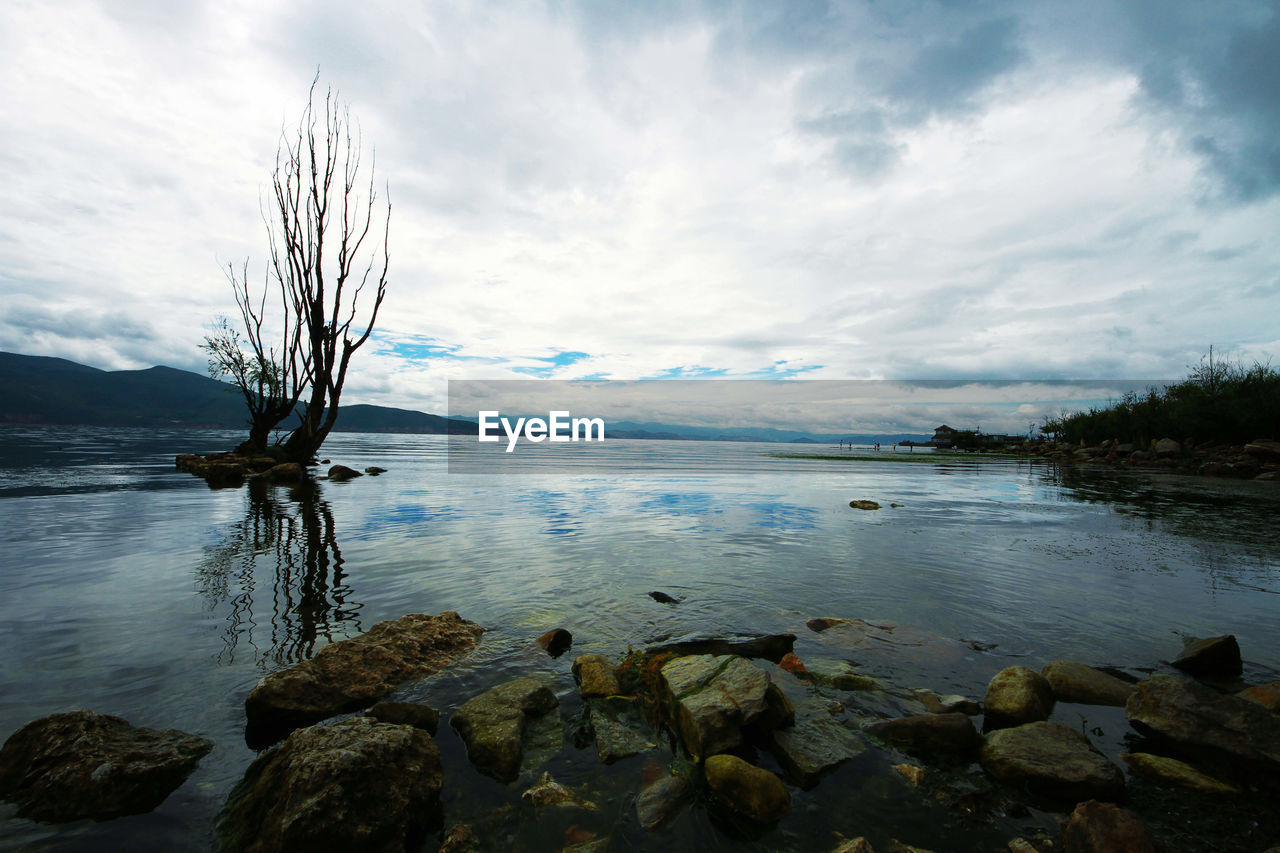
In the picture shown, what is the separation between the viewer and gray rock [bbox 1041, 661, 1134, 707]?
520 cm

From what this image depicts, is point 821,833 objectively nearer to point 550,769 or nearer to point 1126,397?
point 550,769

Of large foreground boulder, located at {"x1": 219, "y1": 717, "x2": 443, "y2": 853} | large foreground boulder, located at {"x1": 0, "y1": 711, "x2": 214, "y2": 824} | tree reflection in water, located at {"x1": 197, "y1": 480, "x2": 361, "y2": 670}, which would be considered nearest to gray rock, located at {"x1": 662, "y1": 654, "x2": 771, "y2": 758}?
large foreground boulder, located at {"x1": 219, "y1": 717, "x2": 443, "y2": 853}

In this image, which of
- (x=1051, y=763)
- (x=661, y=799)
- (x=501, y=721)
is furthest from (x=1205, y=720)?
(x=501, y=721)

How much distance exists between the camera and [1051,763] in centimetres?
396

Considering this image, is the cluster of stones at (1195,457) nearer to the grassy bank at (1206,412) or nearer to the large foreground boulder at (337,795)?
the grassy bank at (1206,412)

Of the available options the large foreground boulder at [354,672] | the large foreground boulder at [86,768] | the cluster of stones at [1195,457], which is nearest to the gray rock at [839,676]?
the large foreground boulder at [354,672]

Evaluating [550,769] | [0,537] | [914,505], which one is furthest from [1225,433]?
[0,537]

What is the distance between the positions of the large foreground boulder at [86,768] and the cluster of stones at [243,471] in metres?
22.9

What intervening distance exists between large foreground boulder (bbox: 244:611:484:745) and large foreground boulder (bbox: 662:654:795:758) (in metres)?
2.74

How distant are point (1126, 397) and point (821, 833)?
93.8m

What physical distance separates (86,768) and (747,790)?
4.61 m

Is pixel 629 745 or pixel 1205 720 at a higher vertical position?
pixel 1205 720

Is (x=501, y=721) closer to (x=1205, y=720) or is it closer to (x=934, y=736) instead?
(x=934, y=736)

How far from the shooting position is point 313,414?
30047mm
